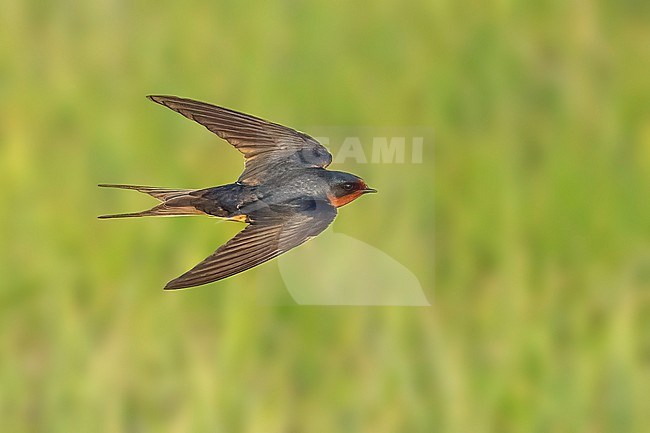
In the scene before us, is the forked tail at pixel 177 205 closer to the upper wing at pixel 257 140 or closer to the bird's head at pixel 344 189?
the upper wing at pixel 257 140

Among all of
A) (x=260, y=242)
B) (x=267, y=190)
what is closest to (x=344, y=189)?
(x=267, y=190)

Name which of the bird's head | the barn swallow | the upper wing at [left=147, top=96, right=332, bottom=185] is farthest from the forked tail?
the bird's head

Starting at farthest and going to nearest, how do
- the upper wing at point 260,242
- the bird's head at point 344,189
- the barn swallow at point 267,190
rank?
the bird's head at point 344,189, the barn swallow at point 267,190, the upper wing at point 260,242

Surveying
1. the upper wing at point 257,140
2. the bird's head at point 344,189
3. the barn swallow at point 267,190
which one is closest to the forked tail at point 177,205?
the barn swallow at point 267,190

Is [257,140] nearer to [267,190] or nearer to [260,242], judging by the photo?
[267,190]

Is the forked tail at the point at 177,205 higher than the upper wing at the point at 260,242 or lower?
higher

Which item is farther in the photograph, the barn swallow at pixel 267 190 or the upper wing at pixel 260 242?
the barn swallow at pixel 267 190

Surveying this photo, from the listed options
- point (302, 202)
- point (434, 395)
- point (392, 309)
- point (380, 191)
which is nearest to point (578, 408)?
point (434, 395)
